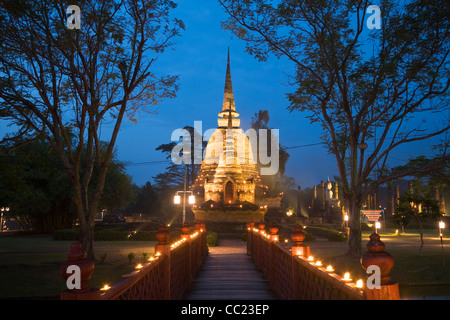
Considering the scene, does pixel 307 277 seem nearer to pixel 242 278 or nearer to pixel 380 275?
pixel 380 275

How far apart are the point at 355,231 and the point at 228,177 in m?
27.3

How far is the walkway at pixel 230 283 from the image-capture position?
354 inches

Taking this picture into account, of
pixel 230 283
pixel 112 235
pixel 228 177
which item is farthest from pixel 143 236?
pixel 230 283

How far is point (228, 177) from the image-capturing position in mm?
43250

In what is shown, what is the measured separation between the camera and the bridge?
139 inches

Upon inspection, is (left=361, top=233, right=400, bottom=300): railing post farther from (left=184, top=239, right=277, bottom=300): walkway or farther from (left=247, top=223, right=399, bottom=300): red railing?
(left=184, top=239, right=277, bottom=300): walkway

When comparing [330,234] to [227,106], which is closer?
[330,234]

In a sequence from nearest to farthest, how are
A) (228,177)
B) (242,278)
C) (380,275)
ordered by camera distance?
1. (380,275)
2. (242,278)
3. (228,177)

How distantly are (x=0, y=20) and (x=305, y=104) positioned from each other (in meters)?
12.3

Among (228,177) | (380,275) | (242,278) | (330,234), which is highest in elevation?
(228,177)

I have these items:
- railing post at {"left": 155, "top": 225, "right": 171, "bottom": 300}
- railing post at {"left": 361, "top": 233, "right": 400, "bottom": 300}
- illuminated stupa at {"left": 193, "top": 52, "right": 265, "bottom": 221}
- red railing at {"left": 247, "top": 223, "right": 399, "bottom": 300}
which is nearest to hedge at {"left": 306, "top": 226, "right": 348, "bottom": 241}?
illuminated stupa at {"left": 193, "top": 52, "right": 265, "bottom": 221}

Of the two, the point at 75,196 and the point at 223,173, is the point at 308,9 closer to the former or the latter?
the point at 75,196

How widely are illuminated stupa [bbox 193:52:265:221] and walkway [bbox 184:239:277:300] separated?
21.4 metres
